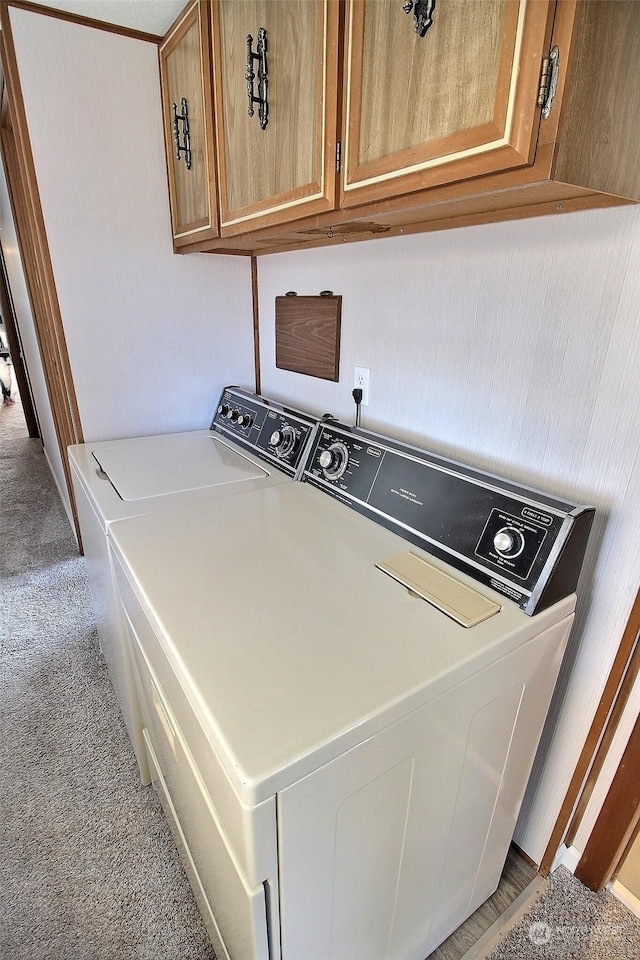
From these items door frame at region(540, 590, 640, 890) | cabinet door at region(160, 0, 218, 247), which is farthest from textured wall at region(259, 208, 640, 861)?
cabinet door at region(160, 0, 218, 247)

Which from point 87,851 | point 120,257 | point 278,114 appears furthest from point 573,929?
point 120,257

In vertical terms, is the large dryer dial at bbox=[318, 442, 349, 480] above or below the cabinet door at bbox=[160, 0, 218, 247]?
below

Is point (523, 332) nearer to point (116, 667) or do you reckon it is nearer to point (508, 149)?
point (508, 149)

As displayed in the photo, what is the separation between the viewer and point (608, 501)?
0.97 m

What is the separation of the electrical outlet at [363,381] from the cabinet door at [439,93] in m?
0.59

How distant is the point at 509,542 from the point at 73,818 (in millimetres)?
1433

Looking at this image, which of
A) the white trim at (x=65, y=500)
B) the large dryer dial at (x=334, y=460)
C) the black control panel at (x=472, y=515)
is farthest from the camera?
the white trim at (x=65, y=500)

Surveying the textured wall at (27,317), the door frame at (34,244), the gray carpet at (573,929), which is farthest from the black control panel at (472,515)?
the textured wall at (27,317)

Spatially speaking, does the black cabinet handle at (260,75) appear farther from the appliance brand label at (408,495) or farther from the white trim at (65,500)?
the white trim at (65,500)

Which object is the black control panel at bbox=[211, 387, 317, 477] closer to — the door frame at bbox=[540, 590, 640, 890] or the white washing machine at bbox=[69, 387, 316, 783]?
the white washing machine at bbox=[69, 387, 316, 783]

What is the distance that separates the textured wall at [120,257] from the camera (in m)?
1.62

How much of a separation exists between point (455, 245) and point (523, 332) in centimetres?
28

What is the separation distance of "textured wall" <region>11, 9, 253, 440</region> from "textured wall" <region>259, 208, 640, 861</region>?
83cm

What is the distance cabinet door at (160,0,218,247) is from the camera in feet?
4.57
